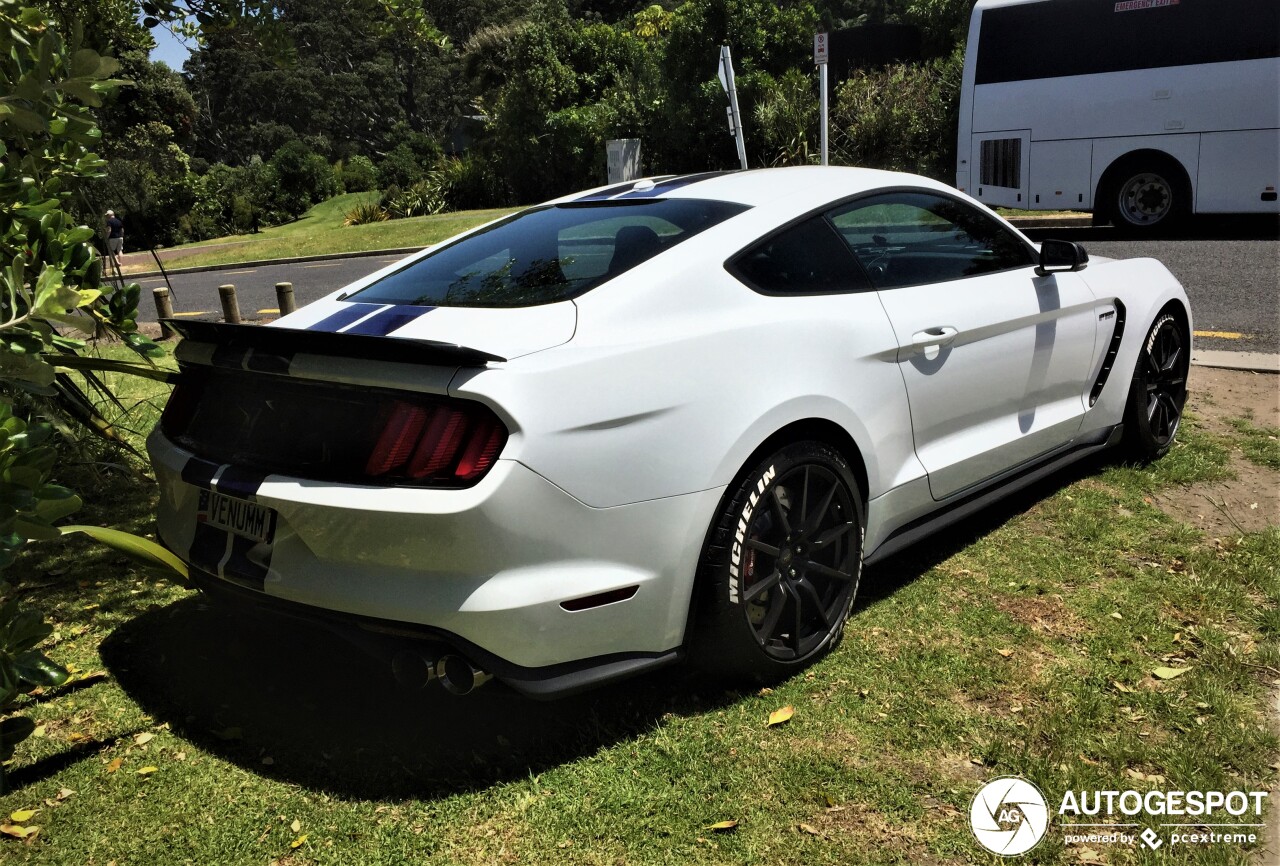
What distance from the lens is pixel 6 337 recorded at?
2275 mm

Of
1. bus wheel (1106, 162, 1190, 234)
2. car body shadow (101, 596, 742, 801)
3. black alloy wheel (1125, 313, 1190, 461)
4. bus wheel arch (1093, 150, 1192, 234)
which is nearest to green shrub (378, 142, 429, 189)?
bus wheel arch (1093, 150, 1192, 234)

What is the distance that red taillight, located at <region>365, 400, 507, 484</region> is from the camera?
252 cm

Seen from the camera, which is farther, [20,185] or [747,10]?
[747,10]

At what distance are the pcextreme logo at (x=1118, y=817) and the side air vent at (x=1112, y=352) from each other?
2266 millimetres

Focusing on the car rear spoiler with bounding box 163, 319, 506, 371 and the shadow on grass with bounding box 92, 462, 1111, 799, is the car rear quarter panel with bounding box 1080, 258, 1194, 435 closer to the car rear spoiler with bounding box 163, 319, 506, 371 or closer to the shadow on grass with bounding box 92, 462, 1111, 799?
the shadow on grass with bounding box 92, 462, 1111, 799

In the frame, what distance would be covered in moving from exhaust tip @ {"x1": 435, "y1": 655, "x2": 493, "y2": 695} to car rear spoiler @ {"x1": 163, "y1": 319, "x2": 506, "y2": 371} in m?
0.75

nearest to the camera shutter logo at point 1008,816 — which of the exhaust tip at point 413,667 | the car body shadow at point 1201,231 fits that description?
the exhaust tip at point 413,667

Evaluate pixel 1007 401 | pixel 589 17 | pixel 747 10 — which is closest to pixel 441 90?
pixel 589 17

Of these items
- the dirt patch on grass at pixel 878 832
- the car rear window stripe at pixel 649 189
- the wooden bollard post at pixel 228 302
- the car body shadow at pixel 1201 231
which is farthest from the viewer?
the car body shadow at pixel 1201 231

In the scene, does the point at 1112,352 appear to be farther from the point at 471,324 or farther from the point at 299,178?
the point at 299,178

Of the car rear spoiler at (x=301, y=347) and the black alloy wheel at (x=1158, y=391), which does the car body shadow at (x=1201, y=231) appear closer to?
the black alloy wheel at (x=1158, y=391)

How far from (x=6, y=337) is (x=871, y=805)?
2339 mm

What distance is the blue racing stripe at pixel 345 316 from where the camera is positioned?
3088mm

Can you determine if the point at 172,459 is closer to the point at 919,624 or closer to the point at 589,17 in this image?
the point at 919,624
